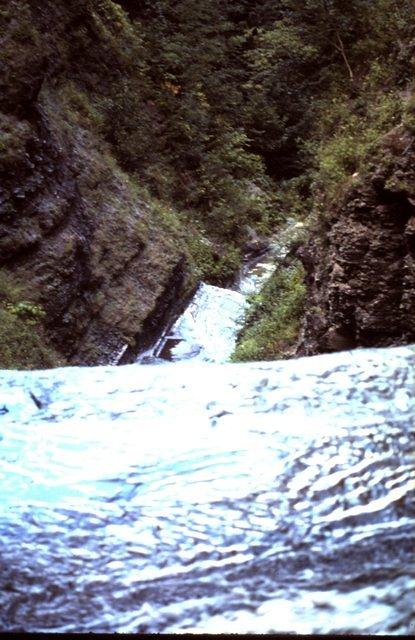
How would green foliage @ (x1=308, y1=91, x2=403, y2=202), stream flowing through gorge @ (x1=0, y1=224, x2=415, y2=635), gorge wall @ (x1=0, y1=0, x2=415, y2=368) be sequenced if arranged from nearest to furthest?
1. stream flowing through gorge @ (x1=0, y1=224, x2=415, y2=635)
2. gorge wall @ (x1=0, y1=0, x2=415, y2=368)
3. green foliage @ (x1=308, y1=91, x2=403, y2=202)

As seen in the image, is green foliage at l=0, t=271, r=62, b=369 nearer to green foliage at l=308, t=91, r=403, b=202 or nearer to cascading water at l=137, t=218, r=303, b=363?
cascading water at l=137, t=218, r=303, b=363

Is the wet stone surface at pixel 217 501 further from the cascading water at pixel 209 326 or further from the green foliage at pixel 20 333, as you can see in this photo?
the cascading water at pixel 209 326

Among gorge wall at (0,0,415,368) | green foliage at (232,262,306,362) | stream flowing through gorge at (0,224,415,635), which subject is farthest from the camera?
green foliage at (232,262,306,362)

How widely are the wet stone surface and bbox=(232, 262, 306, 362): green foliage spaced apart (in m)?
4.60

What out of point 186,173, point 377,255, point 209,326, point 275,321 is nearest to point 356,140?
point 377,255

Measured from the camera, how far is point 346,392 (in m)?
3.44

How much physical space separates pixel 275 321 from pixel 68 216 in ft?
10.3

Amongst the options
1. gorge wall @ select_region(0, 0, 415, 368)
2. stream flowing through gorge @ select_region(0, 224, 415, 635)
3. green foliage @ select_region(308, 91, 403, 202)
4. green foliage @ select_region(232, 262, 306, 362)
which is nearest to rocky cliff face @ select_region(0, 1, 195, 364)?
gorge wall @ select_region(0, 0, 415, 368)

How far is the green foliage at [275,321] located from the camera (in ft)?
28.1

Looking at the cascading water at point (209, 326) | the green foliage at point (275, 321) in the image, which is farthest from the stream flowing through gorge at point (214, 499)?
the cascading water at point (209, 326)

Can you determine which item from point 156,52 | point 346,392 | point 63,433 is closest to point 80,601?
point 63,433

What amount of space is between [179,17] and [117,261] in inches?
313

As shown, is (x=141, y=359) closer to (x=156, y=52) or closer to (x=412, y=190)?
(x=412, y=190)

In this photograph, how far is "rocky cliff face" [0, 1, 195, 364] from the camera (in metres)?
7.75
